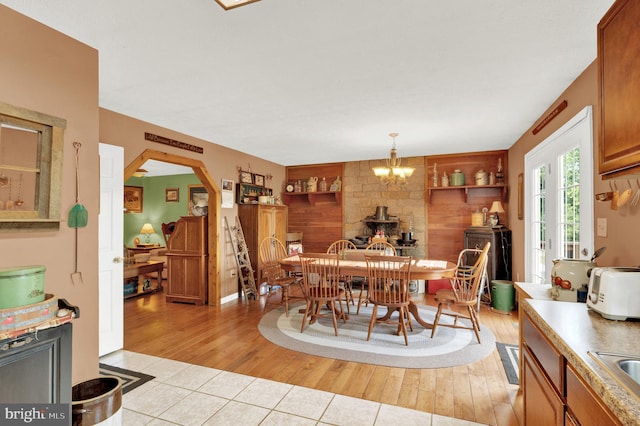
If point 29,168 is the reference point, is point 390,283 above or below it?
below

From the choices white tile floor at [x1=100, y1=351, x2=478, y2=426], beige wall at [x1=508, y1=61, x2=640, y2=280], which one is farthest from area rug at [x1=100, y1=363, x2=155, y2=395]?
beige wall at [x1=508, y1=61, x2=640, y2=280]

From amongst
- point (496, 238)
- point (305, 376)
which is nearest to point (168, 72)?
point (305, 376)

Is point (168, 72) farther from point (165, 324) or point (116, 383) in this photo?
point (165, 324)

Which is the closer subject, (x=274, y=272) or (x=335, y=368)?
(x=335, y=368)

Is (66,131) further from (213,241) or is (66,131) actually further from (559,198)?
(559,198)

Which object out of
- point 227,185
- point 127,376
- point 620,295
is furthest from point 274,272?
point 620,295

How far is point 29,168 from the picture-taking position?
6.02ft

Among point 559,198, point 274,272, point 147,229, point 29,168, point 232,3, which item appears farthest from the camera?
point 147,229

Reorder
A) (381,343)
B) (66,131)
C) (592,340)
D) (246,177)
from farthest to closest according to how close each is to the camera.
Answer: (246,177), (381,343), (66,131), (592,340)

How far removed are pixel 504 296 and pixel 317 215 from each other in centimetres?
376

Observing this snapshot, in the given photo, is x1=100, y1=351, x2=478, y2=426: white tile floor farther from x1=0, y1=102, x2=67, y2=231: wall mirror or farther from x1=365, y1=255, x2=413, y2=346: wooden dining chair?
x1=0, y1=102, x2=67, y2=231: wall mirror

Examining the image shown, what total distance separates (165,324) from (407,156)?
15.7ft

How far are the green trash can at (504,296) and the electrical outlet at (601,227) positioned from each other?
2455 mm

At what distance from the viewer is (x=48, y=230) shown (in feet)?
6.46
